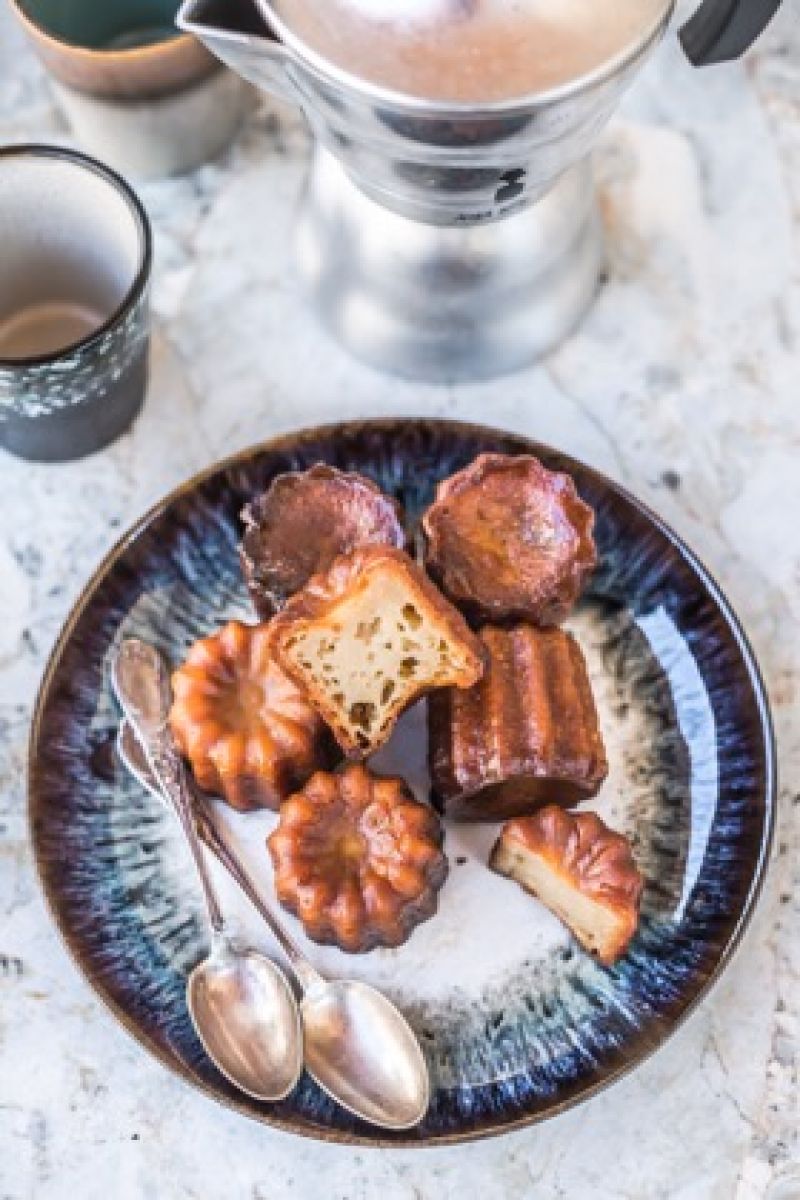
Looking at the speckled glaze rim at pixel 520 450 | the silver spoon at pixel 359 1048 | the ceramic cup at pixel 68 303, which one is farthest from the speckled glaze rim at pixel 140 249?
the silver spoon at pixel 359 1048

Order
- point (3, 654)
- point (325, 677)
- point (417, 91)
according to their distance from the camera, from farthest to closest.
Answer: point (3, 654), point (325, 677), point (417, 91)

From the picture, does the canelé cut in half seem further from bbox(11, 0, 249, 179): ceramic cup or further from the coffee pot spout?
bbox(11, 0, 249, 179): ceramic cup

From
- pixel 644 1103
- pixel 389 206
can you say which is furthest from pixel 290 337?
pixel 644 1103

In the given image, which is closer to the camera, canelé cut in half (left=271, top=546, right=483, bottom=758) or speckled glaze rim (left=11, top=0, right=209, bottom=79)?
canelé cut in half (left=271, top=546, right=483, bottom=758)

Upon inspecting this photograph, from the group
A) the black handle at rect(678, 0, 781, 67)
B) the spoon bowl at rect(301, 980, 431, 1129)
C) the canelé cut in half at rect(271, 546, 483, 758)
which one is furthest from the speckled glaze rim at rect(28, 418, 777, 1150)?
the black handle at rect(678, 0, 781, 67)

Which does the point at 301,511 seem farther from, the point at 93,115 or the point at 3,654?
the point at 93,115

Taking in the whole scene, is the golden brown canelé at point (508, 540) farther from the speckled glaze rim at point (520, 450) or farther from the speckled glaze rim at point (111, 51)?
the speckled glaze rim at point (111, 51)

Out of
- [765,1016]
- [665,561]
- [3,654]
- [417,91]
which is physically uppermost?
[417,91]
